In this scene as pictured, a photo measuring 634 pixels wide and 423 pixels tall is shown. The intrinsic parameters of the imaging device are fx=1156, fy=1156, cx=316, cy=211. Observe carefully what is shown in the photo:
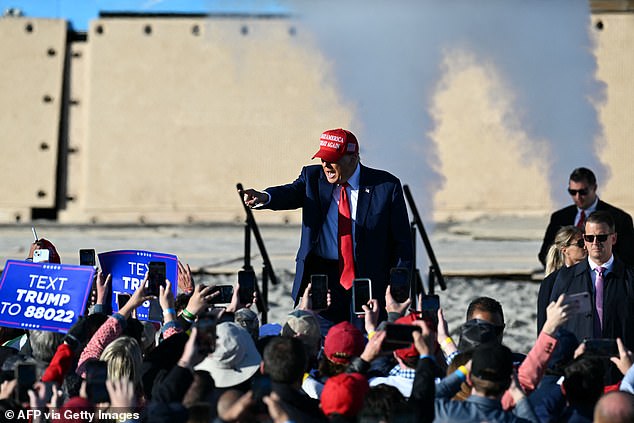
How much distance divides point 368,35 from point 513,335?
→ 1038 cm

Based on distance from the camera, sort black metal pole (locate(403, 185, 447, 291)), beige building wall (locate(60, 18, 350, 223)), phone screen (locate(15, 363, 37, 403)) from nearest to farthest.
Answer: phone screen (locate(15, 363, 37, 403)) → black metal pole (locate(403, 185, 447, 291)) → beige building wall (locate(60, 18, 350, 223))

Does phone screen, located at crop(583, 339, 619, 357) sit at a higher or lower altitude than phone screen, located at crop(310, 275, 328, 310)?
lower

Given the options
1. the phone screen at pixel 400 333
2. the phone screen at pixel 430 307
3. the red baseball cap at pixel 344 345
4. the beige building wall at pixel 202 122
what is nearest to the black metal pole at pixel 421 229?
the phone screen at pixel 430 307

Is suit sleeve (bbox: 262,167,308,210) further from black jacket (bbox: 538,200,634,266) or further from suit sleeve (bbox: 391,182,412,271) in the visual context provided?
black jacket (bbox: 538,200,634,266)

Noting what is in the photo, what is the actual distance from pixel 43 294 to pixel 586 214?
4.20 m

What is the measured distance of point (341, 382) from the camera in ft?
12.5

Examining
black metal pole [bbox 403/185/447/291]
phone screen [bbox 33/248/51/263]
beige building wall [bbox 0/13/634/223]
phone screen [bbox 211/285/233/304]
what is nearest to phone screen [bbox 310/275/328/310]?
phone screen [bbox 211/285/233/304]

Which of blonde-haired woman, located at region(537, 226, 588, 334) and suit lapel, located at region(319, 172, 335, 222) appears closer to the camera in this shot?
suit lapel, located at region(319, 172, 335, 222)

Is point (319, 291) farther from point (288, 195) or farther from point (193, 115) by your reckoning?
point (193, 115)

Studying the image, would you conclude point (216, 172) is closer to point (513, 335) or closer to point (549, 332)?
point (513, 335)

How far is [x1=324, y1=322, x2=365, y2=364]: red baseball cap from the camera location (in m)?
4.45

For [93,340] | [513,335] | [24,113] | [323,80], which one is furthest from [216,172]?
[93,340]

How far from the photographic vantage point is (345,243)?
6.00 meters

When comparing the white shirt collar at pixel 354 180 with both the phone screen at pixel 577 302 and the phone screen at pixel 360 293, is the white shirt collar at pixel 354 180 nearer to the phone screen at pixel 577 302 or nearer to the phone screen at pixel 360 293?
the phone screen at pixel 360 293
